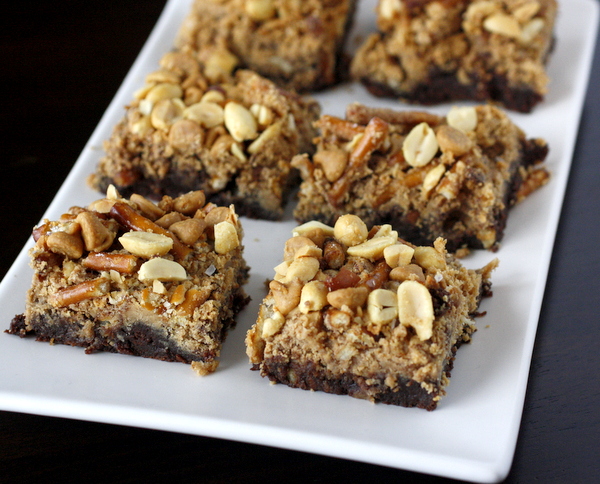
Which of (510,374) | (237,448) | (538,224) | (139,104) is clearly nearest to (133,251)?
(237,448)

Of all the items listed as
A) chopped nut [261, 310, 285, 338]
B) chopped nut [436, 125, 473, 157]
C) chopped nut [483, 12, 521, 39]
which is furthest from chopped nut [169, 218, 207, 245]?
chopped nut [483, 12, 521, 39]

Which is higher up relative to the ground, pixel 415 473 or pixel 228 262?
pixel 228 262

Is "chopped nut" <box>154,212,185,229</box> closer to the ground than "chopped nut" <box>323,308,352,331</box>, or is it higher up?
closer to the ground

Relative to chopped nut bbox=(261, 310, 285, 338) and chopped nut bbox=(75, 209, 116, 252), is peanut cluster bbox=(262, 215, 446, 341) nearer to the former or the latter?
chopped nut bbox=(261, 310, 285, 338)

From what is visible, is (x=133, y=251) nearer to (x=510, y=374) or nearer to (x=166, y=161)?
(x=166, y=161)

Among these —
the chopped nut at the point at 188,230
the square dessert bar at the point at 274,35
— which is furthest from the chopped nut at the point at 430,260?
the square dessert bar at the point at 274,35

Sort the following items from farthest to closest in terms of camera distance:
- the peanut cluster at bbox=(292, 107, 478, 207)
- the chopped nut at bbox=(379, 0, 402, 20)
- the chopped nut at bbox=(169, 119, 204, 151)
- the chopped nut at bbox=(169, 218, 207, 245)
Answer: the chopped nut at bbox=(379, 0, 402, 20)
the chopped nut at bbox=(169, 119, 204, 151)
the peanut cluster at bbox=(292, 107, 478, 207)
the chopped nut at bbox=(169, 218, 207, 245)

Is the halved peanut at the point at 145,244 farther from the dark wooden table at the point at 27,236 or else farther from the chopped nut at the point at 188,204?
the dark wooden table at the point at 27,236

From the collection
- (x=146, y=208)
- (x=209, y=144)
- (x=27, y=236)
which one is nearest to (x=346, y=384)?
(x=146, y=208)
